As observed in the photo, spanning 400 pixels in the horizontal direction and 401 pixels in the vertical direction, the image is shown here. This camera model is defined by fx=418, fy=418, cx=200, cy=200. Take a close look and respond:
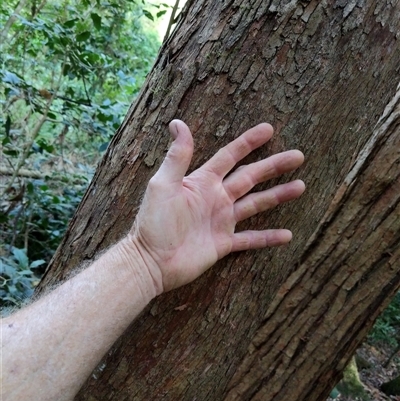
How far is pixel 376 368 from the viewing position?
7.57m

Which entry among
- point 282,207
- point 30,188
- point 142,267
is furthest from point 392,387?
point 142,267

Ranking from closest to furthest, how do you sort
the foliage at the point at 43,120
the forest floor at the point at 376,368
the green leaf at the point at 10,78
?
1. the green leaf at the point at 10,78
2. the foliage at the point at 43,120
3. the forest floor at the point at 376,368

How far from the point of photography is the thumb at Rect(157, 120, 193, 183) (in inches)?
46.2

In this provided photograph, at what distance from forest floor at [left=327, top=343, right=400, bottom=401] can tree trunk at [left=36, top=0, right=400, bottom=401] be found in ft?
21.7

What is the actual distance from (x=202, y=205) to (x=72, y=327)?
→ 511 mm

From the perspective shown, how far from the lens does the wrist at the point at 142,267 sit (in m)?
1.23

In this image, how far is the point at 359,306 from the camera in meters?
1.09

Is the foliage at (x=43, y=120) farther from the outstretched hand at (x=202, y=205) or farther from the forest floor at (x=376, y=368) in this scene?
the forest floor at (x=376, y=368)

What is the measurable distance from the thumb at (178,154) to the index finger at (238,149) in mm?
86

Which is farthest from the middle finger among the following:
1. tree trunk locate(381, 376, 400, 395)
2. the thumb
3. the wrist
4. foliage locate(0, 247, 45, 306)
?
tree trunk locate(381, 376, 400, 395)

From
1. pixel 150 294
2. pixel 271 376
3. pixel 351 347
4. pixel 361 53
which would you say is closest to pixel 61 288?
pixel 150 294

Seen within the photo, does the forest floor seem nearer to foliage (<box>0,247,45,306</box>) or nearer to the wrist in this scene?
foliage (<box>0,247,45,306</box>)

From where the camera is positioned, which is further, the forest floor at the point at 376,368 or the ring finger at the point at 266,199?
the forest floor at the point at 376,368

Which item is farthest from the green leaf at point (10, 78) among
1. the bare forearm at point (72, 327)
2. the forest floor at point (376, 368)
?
the forest floor at point (376, 368)
